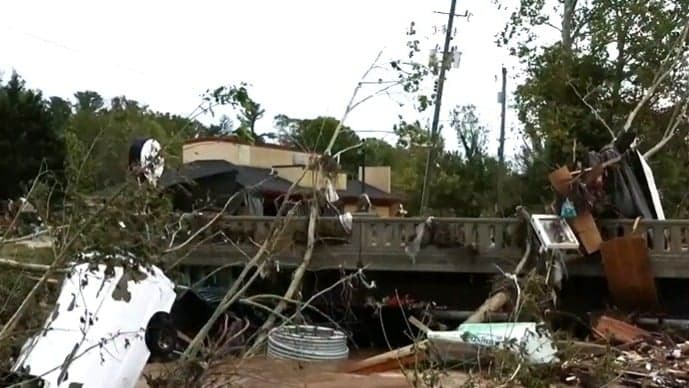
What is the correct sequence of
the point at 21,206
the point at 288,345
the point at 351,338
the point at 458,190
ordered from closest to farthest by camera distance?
1. the point at 21,206
2. the point at 288,345
3. the point at 351,338
4. the point at 458,190

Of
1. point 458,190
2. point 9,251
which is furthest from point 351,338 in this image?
point 458,190

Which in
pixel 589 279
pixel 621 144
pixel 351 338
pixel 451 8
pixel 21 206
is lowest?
pixel 351 338

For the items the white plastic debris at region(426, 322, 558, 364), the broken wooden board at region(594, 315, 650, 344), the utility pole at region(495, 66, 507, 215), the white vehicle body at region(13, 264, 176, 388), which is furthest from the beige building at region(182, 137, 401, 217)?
the white vehicle body at region(13, 264, 176, 388)

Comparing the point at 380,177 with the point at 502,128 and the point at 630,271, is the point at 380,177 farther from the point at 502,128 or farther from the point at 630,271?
the point at 630,271

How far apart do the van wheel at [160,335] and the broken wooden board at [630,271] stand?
343 inches

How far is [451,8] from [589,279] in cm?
1130

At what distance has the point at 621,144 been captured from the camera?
46.1 feet

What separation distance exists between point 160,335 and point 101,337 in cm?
59

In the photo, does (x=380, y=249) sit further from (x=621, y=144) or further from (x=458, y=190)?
(x=458, y=190)

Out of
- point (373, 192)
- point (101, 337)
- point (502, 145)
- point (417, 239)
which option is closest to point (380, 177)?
point (373, 192)

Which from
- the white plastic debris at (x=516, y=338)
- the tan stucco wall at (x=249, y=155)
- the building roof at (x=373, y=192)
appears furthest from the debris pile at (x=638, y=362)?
the building roof at (x=373, y=192)

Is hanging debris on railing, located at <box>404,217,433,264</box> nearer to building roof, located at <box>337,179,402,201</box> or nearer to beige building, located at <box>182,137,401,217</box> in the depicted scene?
beige building, located at <box>182,137,401,217</box>

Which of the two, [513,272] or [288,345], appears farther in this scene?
[513,272]

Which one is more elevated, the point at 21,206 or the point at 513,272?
the point at 21,206
